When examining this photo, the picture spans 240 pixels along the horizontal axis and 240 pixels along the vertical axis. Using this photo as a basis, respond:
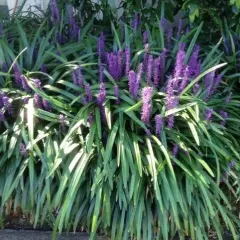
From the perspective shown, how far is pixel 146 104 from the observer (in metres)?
2.42

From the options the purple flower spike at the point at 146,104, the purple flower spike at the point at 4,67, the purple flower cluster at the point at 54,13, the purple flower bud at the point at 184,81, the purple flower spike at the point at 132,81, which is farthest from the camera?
the purple flower cluster at the point at 54,13

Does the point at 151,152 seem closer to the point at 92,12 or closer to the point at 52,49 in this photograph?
the point at 52,49

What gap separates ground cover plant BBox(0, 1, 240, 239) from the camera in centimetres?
243

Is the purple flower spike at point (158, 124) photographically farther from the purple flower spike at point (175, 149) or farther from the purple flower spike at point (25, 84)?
the purple flower spike at point (25, 84)

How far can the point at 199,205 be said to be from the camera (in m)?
2.53


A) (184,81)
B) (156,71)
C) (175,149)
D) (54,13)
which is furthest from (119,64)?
(54,13)

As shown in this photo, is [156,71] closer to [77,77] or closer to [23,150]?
[77,77]

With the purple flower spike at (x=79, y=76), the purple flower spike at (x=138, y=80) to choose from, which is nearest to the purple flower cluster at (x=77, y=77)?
the purple flower spike at (x=79, y=76)

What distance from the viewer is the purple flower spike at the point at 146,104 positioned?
237 cm

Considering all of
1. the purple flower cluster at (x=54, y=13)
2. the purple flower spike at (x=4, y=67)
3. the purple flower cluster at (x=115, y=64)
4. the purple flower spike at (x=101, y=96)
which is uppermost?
the purple flower cluster at (x=54, y=13)

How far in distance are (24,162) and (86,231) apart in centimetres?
65

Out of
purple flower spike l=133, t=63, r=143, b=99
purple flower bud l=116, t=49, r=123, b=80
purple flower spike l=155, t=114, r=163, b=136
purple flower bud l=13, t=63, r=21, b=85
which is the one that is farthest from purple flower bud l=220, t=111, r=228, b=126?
purple flower bud l=13, t=63, r=21, b=85

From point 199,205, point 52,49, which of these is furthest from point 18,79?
point 199,205

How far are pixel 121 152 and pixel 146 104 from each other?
12.2 inches
